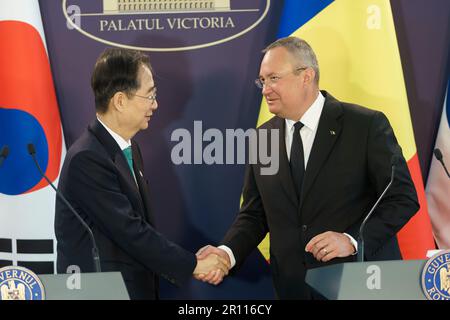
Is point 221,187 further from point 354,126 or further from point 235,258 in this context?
point 354,126

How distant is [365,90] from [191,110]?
34.0 inches

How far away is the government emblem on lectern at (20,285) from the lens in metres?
2.21

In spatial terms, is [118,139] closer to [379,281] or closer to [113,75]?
[113,75]

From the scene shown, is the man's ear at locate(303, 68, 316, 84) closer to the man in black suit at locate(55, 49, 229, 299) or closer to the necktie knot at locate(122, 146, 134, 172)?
the man in black suit at locate(55, 49, 229, 299)

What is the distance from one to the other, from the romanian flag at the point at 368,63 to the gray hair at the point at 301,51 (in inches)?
9.2

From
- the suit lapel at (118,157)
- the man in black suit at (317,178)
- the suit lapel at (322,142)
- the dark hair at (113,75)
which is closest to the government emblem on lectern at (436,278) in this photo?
the man in black suit at (317,178)

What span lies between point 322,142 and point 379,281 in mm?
872

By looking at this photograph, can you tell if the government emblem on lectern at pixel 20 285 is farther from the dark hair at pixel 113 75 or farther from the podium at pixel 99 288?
the dark hair at pixel 113 75

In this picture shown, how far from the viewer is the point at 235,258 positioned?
121 inches

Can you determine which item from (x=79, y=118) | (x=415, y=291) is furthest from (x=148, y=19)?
(x=415, y=291)

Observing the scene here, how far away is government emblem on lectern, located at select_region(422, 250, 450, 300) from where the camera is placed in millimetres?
2166

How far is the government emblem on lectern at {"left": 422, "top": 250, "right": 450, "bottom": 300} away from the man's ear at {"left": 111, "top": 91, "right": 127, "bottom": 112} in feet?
4.44

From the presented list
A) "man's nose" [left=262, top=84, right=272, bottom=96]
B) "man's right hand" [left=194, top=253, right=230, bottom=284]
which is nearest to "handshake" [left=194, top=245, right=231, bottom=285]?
"man's right hand" [left=194, top=253, right=230, bottom=284]

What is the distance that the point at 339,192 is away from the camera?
286 centimetres
